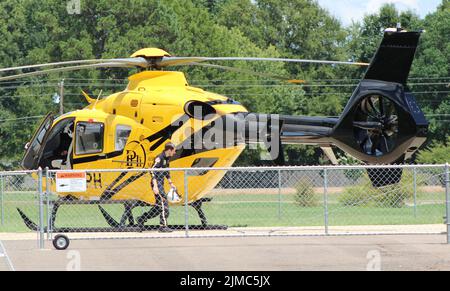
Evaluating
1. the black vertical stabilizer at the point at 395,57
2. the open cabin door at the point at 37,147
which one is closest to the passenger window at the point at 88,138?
the open cabin door at the point at 37,147

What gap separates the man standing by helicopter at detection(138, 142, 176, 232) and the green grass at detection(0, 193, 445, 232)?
6.21 ft

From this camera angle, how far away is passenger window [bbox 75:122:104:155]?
2269 cm

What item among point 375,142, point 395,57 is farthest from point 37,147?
point 395,57

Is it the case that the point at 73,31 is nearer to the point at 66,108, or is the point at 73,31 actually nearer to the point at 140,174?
the point at 66,108

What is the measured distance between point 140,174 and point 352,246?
258 inches

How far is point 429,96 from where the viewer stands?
74875mm

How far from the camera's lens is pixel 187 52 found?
216 feet

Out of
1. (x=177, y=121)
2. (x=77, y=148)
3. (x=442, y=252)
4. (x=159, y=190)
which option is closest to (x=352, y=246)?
(x=442, y=252)

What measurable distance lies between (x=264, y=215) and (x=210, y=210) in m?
1.98

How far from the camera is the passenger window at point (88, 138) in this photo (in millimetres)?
22688

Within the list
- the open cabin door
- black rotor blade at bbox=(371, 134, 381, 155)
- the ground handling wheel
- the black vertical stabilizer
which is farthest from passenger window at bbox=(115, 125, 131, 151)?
the black vertical stabilizer

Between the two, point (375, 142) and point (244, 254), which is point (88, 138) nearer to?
point (375, 142)

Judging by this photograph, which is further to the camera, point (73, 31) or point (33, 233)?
point (73, 31)
